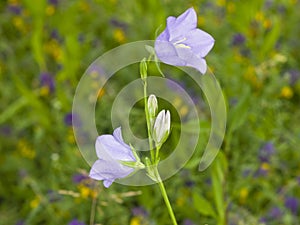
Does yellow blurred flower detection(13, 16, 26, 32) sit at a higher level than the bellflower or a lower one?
higher

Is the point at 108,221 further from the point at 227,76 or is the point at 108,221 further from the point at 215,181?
the point at 227,76

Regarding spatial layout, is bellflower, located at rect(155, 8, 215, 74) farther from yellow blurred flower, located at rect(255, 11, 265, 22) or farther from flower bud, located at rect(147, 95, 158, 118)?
A: yellow blurred flower, located at rect(255, 11, 265, 22)

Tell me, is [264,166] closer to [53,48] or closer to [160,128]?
[160,128]

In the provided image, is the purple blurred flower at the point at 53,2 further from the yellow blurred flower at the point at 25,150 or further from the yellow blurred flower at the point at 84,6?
the yellow blurred flower at the point at 25,150

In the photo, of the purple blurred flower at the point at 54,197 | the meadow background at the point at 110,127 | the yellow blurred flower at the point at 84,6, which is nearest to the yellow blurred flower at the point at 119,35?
the meadow background at the point at 110,127

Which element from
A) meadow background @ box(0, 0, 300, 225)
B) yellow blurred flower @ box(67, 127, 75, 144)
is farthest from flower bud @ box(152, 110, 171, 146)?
yellow blurred flower @ box(67, 127, 75, 144)

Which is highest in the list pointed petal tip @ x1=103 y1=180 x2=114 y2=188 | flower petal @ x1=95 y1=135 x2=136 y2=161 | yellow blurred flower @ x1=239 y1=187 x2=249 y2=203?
flower petal @ x1=95 y1=135 x2=136 y2=161
